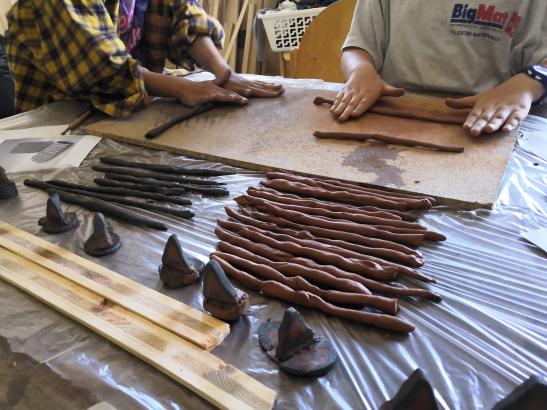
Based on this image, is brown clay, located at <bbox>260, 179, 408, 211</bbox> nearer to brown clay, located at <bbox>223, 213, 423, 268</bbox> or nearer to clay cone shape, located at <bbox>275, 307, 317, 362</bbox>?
brown clay, located at <bbox>223, 213, 423, 268</bbox>

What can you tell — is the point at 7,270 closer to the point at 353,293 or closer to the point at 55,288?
the point at 55,288

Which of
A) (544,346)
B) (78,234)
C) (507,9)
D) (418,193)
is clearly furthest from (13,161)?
(507,9)

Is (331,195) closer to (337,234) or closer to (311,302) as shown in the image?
(337,234)

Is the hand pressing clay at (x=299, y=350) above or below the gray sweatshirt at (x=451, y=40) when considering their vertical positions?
below

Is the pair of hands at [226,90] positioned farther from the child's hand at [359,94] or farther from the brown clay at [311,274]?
the brown clay at [311,274]

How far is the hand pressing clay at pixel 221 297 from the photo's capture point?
2.55ft

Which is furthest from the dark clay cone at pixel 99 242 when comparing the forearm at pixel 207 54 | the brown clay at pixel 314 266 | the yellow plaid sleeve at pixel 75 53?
the forearm at pixel 207 54

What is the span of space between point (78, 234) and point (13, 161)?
0.60 metres

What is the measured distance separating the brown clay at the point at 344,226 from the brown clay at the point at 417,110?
2.65ft

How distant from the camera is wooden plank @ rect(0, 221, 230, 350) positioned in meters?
0.75

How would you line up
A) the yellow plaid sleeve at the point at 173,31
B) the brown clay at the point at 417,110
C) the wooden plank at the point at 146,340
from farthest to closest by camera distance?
1. the yellow plaid sleeve at the point at 173,31
2. the brown clay at the point at 417,110
3. the wooden plank at the point at 146,340

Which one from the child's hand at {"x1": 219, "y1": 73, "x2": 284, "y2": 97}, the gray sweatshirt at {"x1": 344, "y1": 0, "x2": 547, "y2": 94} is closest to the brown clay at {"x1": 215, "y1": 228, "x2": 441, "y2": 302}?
the child's hand at {"x1": 219, "y1": 73, "x2": 284, "y2": 97}

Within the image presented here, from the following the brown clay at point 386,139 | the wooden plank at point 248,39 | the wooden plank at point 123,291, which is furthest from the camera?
the wooden plank at point 248,39

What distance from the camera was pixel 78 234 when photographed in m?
1.09
